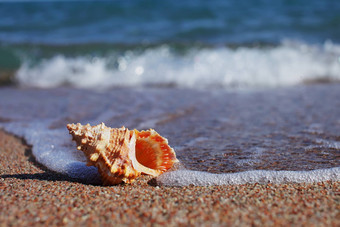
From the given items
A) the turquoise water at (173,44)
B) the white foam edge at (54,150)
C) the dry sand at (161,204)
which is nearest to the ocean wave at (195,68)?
the turquoise water at (173,44)

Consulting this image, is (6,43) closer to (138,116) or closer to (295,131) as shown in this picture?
(138,116)

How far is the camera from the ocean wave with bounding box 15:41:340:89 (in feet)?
24.0

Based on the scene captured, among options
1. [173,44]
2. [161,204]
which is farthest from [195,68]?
[161,204]

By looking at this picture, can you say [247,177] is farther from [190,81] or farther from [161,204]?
[190,81]

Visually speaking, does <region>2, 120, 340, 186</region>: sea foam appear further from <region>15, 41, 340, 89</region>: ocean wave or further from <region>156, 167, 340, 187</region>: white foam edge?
<region>15, 41, 340, 89</region>: ocean wave

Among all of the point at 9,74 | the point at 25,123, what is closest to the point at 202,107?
the point at 25,123

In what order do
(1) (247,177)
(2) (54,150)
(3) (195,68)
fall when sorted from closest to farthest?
(1) (247,177), (2) (54,150), (3) (195,68)

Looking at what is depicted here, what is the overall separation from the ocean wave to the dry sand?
4.71 meters

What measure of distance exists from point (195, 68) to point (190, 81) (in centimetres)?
60

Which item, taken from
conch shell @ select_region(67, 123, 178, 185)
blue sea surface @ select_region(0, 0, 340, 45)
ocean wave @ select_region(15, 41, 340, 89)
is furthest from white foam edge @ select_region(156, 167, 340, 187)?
blue sea surface @ select_region(0, 0, 340, 45)

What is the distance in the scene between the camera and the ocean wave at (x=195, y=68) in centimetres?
732

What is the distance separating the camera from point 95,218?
1852 mm

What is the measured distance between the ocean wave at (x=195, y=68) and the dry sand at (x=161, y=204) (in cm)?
471

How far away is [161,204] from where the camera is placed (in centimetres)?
204
